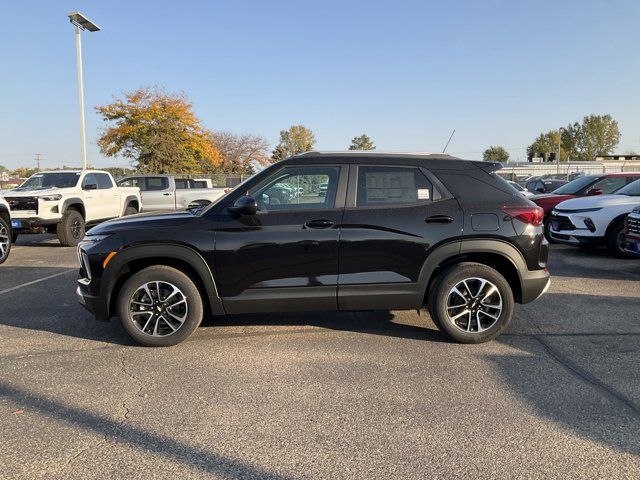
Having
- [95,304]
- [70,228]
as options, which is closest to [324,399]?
[95,304]

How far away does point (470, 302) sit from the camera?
179 inches

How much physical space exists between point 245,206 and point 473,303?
2325 millimetres

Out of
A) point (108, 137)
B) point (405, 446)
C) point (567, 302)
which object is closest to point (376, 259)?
point (405, 446)

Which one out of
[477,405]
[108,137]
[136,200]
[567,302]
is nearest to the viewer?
[477,405]

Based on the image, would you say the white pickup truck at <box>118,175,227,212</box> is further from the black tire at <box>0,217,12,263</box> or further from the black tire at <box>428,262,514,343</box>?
the black tire at <box>428,262,514,343</box>

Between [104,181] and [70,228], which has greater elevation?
[104,181]

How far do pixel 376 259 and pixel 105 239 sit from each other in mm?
2529

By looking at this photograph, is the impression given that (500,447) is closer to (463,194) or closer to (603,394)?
(603,394)

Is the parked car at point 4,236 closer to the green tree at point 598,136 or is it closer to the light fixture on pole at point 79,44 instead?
the light fixture on pole at point 79,44

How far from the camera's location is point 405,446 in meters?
2.87

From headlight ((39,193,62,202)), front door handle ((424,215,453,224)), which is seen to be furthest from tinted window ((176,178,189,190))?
front door handle ((424,215,453,224))

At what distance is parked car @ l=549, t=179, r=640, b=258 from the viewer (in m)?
9.27

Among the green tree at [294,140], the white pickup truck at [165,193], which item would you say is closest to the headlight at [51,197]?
the white pickup truck at [165,193]

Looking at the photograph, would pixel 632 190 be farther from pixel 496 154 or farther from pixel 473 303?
pixel 496 154
